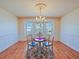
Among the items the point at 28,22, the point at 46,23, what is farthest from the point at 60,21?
the point at 28,22

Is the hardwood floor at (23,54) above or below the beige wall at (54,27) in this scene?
below

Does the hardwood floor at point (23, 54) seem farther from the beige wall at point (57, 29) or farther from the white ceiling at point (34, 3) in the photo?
the beige wall at point (57, 29)

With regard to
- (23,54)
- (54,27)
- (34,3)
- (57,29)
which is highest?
(34,3)

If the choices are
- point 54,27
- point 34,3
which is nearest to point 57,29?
point 54,27

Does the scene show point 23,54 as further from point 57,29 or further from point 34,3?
point 57,29

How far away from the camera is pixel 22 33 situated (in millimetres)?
9547

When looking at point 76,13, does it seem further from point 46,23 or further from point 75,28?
point 46,23

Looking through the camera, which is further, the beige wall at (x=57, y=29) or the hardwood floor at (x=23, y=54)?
the beige wall at (x=57, y=29)

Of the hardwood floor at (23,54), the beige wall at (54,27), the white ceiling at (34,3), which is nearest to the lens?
the white ceiling at (34,3)

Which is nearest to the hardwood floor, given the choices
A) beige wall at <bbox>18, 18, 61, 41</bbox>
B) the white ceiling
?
the white ceiling

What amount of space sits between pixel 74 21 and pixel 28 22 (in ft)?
14.6

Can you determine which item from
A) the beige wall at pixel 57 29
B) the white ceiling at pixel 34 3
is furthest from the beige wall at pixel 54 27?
the white ceiling at pixel 34 3

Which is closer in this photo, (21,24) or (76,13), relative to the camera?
(76,13)

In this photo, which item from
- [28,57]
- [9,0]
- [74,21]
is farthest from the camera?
[74,21]
